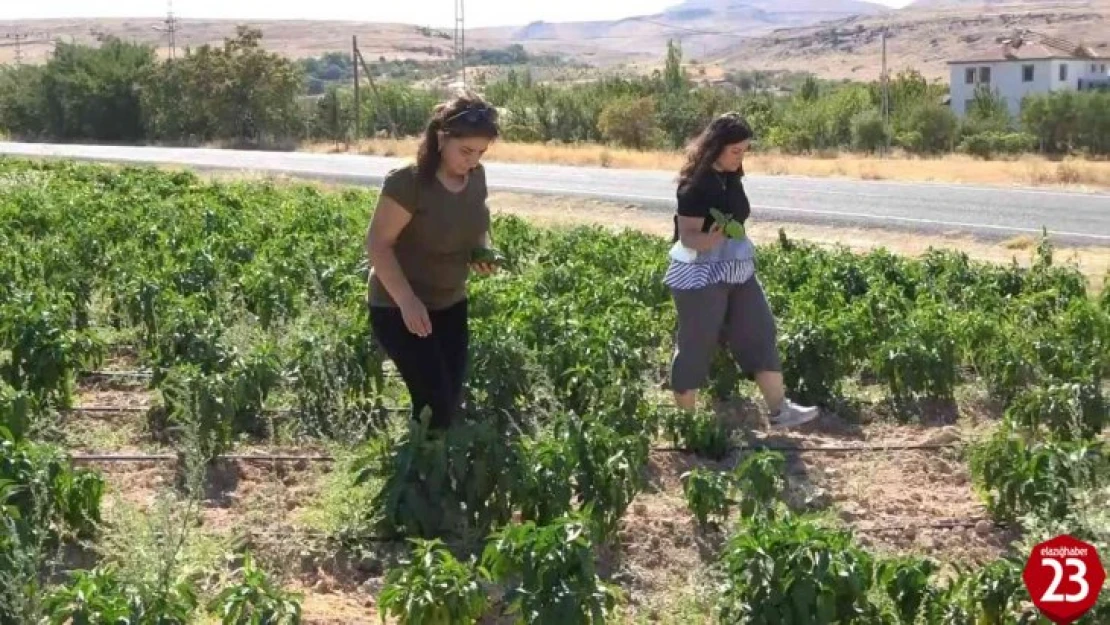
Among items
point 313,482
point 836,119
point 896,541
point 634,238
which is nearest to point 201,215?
point 634,238

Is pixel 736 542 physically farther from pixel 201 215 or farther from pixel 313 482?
pixel 201 215

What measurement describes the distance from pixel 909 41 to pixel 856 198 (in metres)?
131

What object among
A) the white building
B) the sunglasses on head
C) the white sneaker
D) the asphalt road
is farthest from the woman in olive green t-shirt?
the white building

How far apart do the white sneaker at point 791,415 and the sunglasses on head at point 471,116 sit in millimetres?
2237

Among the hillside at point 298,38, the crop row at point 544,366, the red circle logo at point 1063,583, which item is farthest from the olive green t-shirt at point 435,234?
the hillside at point 298,38

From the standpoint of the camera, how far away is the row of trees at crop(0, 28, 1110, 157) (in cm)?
3872

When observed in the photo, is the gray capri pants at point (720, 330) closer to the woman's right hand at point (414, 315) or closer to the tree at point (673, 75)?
the woman's right hand at point (414, 315)

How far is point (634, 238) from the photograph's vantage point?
35.8ft

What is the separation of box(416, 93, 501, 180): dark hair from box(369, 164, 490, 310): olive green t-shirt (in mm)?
153

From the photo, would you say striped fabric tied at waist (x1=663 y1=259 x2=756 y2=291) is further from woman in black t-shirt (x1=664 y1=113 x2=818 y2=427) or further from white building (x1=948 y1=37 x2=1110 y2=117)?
white building (x1=948 y1=37 x2=1110 y2=117)

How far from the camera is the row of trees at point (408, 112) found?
38.7 metres

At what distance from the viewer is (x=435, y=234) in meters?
5.08

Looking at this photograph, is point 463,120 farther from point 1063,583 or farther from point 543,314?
point 1063,583

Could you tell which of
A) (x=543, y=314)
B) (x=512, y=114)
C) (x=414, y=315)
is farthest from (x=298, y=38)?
(x=414, y=315)
